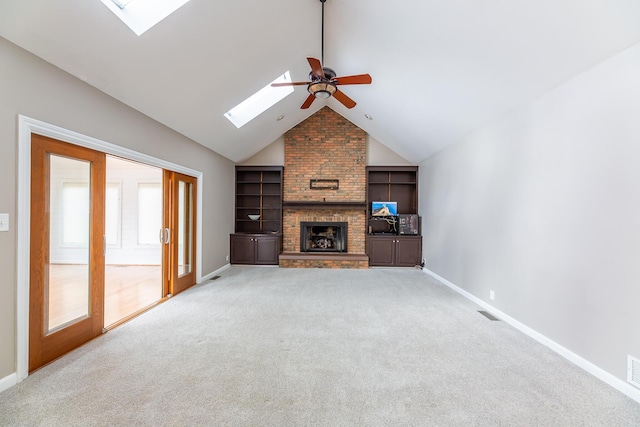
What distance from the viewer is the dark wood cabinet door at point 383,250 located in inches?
250

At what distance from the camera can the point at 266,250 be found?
638 cm

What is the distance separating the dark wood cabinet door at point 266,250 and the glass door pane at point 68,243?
12.5 feet

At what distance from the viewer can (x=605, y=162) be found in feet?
7.01

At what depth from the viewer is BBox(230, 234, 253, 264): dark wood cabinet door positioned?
638 centimetres

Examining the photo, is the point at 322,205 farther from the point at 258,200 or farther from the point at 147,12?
the point at 147,12

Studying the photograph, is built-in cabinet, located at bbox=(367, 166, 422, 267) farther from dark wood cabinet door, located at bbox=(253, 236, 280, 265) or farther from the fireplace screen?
dark wood cabinet door, located at bbox=(253, 236, 280, 265)

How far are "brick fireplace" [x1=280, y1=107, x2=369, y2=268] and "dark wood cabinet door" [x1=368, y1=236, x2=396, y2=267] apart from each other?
19.1 inches

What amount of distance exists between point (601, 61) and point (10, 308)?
5037mm

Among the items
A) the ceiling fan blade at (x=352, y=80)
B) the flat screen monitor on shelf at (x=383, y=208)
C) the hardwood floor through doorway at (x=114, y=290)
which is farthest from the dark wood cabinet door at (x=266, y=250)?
the ceiling fan blade at (x=352, y=80)

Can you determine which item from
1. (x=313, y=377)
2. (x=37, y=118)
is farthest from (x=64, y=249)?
(x=313, y=377)

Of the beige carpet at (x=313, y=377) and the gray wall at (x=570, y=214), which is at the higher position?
the gray wall at (x=570, y=214)

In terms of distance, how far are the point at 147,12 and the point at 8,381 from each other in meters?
3.11

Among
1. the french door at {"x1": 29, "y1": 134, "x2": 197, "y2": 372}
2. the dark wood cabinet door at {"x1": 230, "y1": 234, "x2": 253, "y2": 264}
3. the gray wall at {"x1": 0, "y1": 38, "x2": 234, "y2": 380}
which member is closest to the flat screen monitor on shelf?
the dark wood cabinet door at {"x1": 230, "y1": 234, "x2": 253, "y2": 264}

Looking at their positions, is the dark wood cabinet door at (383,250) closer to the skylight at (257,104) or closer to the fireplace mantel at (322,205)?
the fireplace mantel at (322,205)
